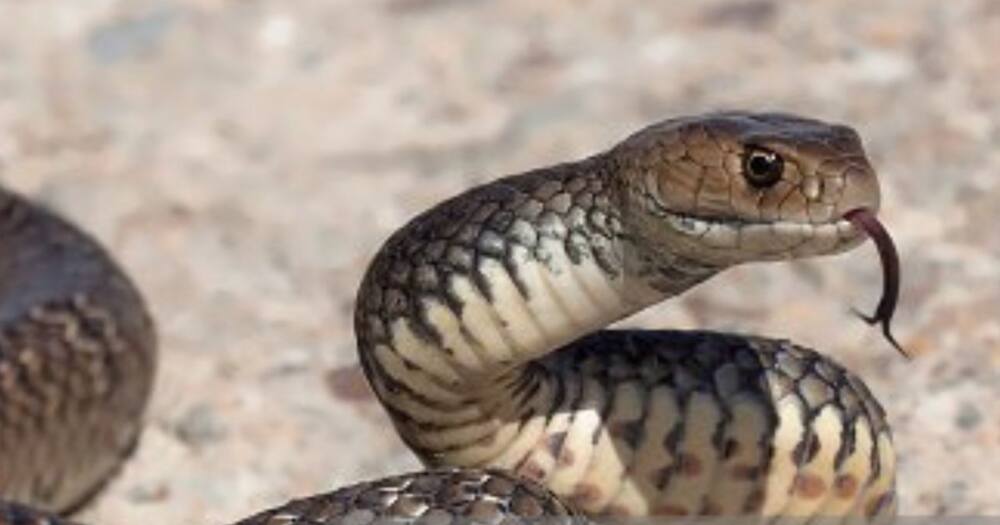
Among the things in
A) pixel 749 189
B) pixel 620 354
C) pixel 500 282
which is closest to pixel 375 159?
pixel 620 354

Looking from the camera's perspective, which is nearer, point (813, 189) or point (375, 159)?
point (813, 189)

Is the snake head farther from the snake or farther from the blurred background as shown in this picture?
the blurred background

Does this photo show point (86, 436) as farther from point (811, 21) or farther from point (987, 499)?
point (811, 21)

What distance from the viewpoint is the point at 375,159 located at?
322 inches

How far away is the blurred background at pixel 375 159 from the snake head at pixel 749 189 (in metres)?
1.51

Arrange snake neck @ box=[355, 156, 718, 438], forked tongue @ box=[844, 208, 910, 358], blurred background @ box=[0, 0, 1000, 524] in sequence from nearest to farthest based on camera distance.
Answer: forked tongue @ box=[844, 208, 910, 358], snake neck @ box=[355, 156, 718, 438], blurred background @ box=[0, 0, 1000, 524]

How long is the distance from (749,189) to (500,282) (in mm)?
507

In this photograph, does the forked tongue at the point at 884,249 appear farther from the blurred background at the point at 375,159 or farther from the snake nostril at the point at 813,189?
the blurred background at the point at 375,159

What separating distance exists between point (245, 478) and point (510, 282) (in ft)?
6.22

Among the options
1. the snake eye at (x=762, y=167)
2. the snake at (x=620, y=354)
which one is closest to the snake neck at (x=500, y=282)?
the snake at (x=620, y=354)

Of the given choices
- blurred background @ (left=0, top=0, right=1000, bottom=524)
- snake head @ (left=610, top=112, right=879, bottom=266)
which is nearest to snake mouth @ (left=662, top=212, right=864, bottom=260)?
snake head @ (left=610, top=112, right=879, bottom=266)

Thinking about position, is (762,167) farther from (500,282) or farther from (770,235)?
(500,282)

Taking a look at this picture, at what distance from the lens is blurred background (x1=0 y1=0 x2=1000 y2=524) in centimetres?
640

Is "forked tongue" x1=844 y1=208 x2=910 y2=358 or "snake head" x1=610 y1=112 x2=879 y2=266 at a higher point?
"snake head" x1=610 y1=112 x2=879 y2=266
